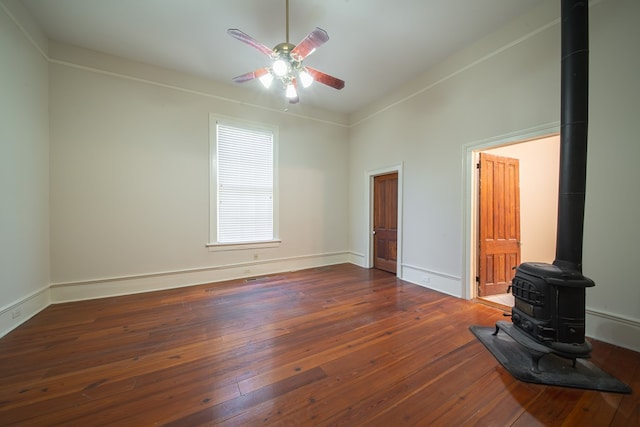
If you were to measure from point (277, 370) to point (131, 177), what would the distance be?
3.51m

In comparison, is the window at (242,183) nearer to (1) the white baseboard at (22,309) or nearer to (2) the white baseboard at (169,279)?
(2) the white baseboard at (169,279)

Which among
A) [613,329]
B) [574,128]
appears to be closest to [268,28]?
[574,128]

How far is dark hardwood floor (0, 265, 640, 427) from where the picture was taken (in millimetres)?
1416

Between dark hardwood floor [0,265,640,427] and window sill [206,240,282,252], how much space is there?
1.21 metres

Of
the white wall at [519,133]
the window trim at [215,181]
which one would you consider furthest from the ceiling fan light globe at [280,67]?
the white wall at [519,133]

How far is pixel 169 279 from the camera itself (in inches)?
Answer: 147

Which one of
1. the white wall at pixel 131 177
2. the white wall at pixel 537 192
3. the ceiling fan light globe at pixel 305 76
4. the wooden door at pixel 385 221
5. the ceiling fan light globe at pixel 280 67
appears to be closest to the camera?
the ceiling fan light globe at pixel 280 67

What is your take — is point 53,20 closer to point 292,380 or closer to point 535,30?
point 292,380

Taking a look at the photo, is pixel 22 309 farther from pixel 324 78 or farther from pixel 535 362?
pixel 535 362

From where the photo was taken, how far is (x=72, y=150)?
316cm

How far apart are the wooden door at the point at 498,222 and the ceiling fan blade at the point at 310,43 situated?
8.77 ft

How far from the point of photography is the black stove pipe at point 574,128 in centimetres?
179

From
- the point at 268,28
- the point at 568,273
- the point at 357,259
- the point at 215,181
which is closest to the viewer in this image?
the point at 568,273

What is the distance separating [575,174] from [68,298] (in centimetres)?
580
